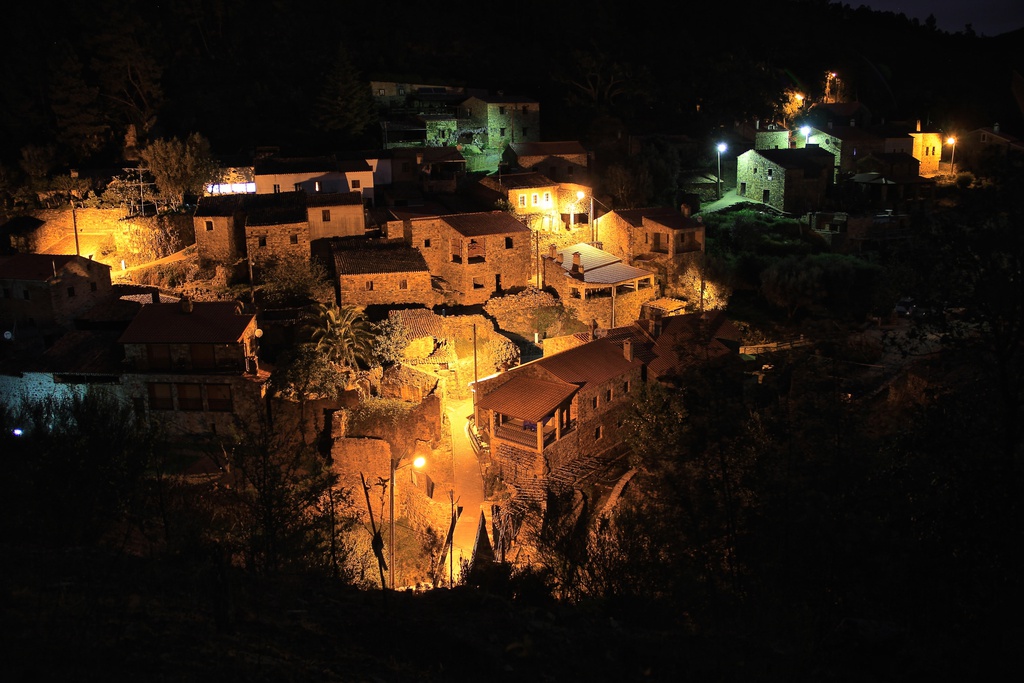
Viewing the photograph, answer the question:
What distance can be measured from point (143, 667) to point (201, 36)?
46439 millimetres

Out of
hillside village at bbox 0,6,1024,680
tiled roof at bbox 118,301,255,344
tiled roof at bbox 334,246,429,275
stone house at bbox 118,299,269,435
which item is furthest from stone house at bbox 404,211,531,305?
stone house at bbox 118,299,269,435

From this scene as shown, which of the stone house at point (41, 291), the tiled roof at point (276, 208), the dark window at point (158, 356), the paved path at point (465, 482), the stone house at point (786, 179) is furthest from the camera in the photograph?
the stone house at point (786, 179)

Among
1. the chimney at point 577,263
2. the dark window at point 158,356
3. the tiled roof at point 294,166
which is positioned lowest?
the dark window at point 158,356

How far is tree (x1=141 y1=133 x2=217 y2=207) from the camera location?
29.9 metres

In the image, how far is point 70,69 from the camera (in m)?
35.9

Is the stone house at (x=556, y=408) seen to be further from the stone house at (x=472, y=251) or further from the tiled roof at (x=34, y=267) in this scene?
the tiled roof at (x=34, y=267)

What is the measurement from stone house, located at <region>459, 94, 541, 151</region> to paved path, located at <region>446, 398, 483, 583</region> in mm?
20682

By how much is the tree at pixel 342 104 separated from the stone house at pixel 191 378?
21.3m

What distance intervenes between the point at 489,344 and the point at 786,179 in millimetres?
20960

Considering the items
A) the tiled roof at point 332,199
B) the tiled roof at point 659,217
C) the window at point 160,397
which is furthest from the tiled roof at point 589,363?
the tiled roof at point 332,199

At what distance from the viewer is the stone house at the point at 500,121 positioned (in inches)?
1587

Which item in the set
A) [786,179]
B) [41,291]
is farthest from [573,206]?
[41,291]

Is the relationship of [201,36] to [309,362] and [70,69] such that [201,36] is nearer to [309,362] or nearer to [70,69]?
[70,69]

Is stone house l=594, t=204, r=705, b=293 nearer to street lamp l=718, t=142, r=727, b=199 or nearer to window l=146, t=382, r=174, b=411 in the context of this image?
street lamp l=718, t=142, r=727, b=199
